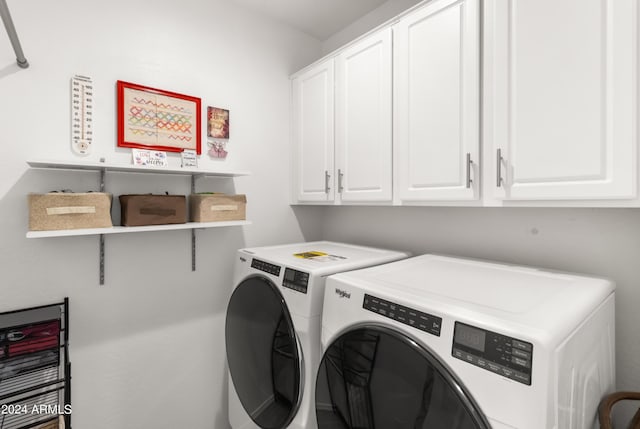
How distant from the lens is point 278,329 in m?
1.42

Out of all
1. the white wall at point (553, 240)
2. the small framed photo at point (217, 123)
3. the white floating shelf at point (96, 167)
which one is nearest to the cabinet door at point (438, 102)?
the white wall at point (553, 240)

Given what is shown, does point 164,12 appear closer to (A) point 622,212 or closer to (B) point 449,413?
(B) point 449,413

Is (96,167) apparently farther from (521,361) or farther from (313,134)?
(521,361)

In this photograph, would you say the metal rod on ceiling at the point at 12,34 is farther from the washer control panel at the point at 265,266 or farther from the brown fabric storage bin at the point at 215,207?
the washer control panel at the point at 265,266

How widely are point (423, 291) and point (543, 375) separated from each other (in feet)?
1.29

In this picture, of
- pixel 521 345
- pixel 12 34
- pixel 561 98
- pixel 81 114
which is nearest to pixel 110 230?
pixel 81 114

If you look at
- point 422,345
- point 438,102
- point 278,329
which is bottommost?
point 278,329

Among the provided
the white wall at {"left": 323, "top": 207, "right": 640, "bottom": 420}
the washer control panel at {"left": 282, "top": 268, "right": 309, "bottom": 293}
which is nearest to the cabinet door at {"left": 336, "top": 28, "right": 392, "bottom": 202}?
the white wall at {"left": 323, "top": 207, "right": 640, "bottom": 420}

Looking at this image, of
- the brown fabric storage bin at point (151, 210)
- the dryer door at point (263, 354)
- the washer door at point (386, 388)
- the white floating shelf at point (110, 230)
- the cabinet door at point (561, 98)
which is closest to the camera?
the washer door at point (386, 388)

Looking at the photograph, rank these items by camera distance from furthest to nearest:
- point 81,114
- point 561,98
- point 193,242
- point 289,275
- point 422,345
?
point 193,242
point 81,114
point 289,275
point 561,98
point 422,345

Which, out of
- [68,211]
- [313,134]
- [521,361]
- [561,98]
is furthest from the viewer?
[313,134]

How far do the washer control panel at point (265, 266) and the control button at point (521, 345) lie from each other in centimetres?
100

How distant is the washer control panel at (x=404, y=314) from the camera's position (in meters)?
0.85

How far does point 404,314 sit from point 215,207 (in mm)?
1211
